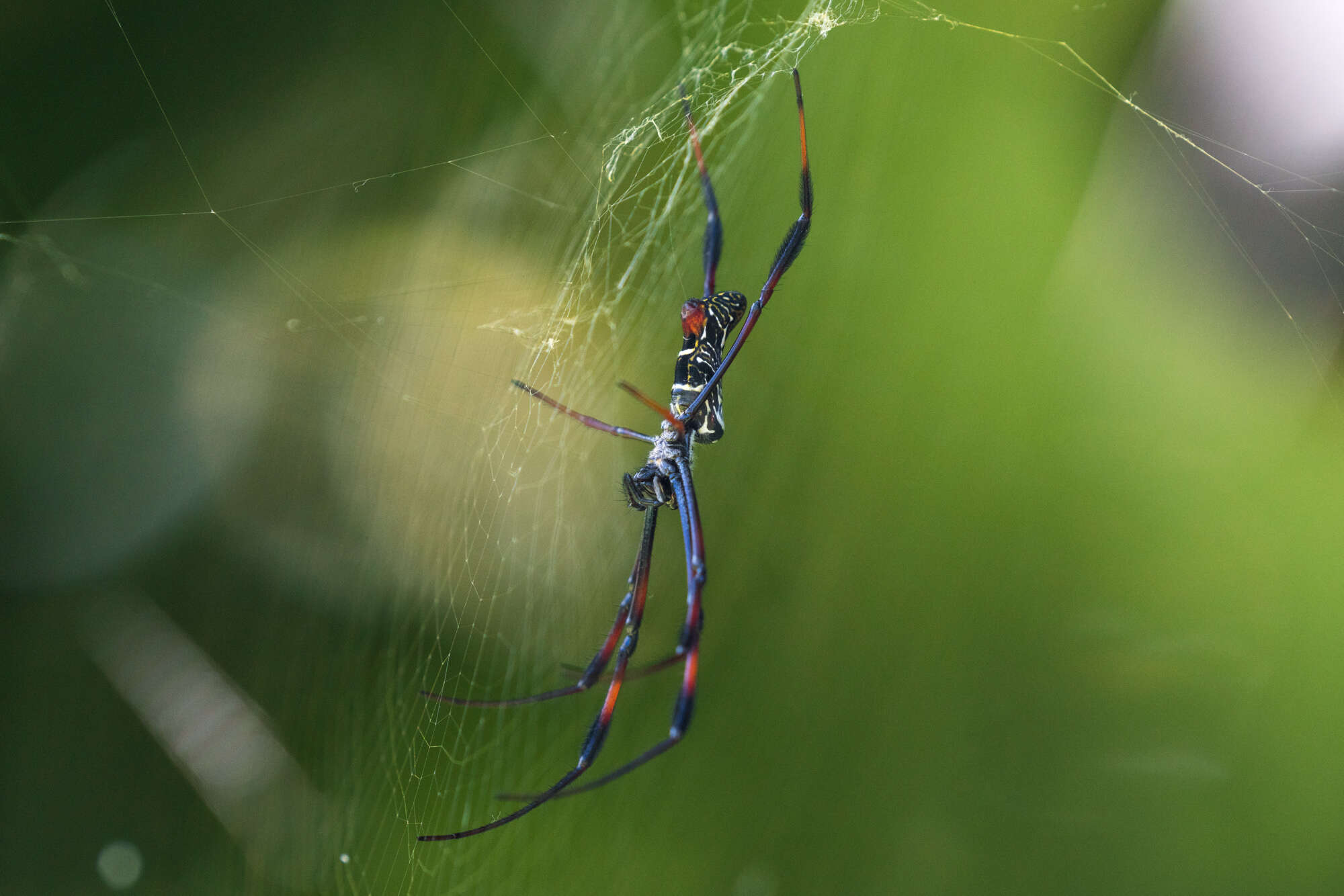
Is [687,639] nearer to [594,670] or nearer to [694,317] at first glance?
[594,670]

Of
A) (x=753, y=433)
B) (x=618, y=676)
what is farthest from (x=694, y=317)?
(x=618, y=676)

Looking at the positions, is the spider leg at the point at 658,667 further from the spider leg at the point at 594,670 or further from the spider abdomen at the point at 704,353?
the spider abdomen at the point at 704,353

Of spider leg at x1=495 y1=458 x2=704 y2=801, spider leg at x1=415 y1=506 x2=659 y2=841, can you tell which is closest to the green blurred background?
spider leg at x1=415 y1=506 x2=659 y2=841

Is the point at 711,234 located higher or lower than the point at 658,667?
higher

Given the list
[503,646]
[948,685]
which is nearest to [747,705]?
[948,685]

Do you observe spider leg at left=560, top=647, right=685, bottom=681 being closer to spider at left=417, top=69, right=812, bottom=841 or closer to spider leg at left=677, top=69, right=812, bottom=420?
spider at left=417, top=69, right=812, bottom=841

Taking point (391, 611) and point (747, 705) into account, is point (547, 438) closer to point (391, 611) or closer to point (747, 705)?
point (391, 611)

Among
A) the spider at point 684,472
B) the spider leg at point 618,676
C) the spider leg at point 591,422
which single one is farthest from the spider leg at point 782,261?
the spider leg at point 618,676
